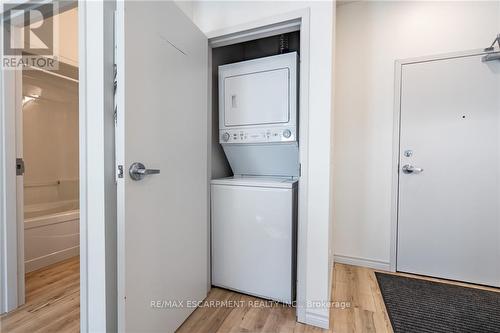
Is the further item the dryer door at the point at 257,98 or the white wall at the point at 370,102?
the white wall at the point at 370,102

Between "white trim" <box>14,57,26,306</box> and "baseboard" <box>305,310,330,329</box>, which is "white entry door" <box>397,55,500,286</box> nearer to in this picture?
"baseboard" <box>305,310,330,329</box>

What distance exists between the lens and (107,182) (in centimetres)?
104

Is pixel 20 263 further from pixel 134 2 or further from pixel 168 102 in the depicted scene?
pixel 134 2

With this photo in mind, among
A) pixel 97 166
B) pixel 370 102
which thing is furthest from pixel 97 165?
pixel 370 102

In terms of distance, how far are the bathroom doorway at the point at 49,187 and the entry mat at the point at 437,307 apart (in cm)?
201

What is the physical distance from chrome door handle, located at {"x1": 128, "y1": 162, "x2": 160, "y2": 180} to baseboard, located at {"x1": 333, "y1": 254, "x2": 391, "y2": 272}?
79.0 inches

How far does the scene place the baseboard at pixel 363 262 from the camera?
212 cm

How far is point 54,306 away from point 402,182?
9.19 feet

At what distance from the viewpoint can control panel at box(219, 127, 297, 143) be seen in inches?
63.9

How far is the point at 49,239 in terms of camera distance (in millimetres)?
2176

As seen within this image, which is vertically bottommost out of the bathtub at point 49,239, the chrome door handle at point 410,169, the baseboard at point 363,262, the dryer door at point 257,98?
the baseboard at point 363,262

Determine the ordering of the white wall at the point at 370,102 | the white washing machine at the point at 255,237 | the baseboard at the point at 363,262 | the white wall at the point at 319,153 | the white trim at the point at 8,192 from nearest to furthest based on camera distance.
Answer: the white wall at the point at 319,153 < the white trim at the point at 8,192 < the white washing machine at the point at 255,237 < the white wall at the point at 370,102 < the baseboard at the point at 363,262

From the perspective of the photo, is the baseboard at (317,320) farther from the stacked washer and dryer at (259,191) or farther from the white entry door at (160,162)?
the white entry door at (160,162)

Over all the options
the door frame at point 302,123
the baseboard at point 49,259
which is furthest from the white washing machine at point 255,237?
the baseboard at point 49,259
